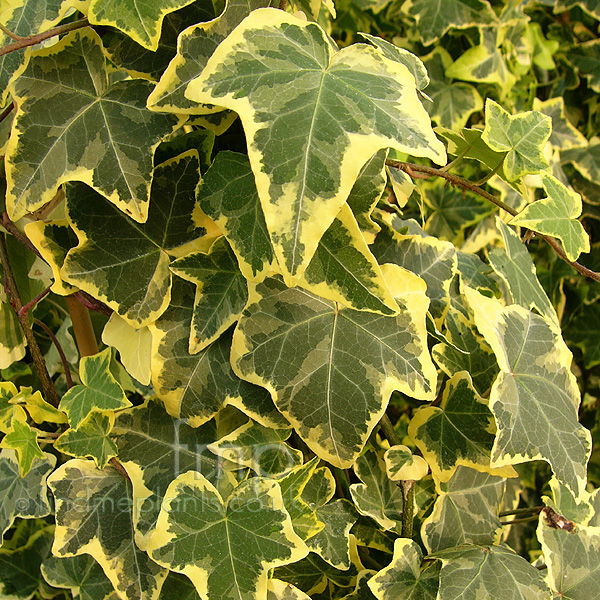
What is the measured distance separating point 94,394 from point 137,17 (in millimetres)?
377

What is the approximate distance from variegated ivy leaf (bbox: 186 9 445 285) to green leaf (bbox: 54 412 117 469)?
0.32 metres

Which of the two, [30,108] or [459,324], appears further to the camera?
[459,324]

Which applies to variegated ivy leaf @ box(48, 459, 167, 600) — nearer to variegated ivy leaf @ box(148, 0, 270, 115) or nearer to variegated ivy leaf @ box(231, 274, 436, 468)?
variegated ivy leaf @ box(231, 274, 436, 468)

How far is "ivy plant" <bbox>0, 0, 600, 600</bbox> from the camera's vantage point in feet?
1.63

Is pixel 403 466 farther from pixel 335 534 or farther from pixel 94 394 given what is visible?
pixel 94 394

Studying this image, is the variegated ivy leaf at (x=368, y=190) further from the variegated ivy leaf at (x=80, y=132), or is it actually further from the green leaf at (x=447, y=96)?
the green leaf at (x=447, y=96)

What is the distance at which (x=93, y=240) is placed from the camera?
0.60m

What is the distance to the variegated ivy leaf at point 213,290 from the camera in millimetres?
596

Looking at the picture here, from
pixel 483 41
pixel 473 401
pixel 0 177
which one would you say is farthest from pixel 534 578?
pixel 483 41

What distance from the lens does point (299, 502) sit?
0.63 metres

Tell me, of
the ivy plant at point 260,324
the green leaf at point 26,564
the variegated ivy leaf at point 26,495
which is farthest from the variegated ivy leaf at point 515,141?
the green leaf at point 26,564

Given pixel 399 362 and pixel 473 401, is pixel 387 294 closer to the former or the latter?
pixel 399 362

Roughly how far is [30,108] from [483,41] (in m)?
0.97

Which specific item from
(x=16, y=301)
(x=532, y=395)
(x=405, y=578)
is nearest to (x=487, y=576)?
(x=405, y=578)
